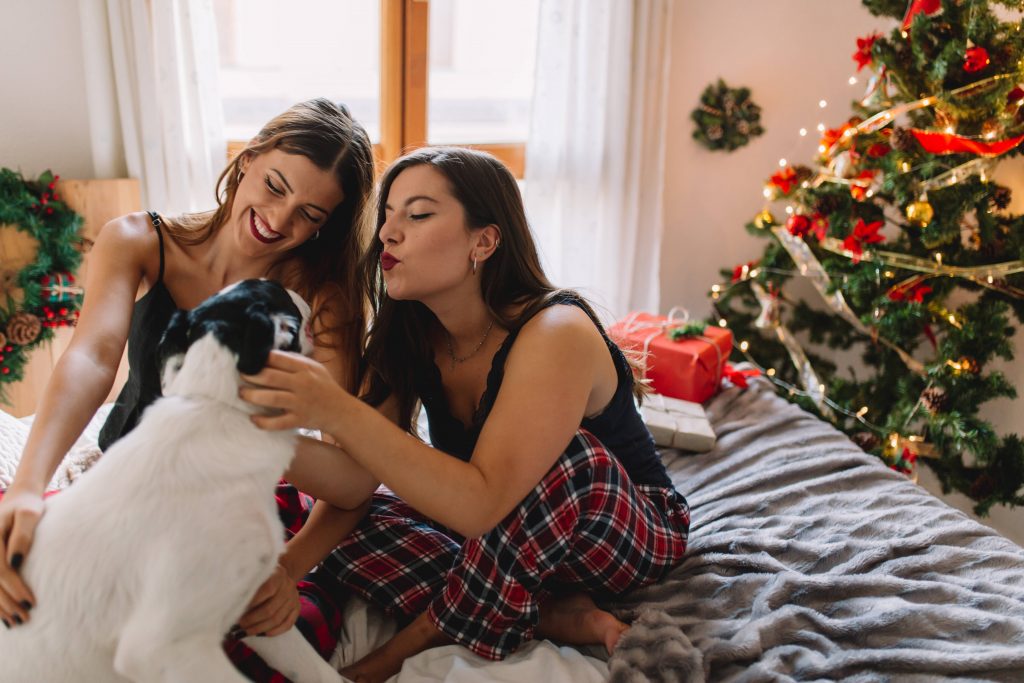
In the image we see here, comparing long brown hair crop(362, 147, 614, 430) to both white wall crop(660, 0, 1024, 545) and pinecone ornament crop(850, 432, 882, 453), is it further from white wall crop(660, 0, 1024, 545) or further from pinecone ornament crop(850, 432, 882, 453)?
white wall crop(660, 0, 1024, 545)

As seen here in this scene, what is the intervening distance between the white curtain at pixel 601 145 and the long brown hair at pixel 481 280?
140 centimetres

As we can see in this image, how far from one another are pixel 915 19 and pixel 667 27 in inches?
43.1

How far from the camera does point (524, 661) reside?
1271 mm

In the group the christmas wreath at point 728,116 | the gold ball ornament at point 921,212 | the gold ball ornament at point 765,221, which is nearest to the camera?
the gold ball ornament at point 921,212

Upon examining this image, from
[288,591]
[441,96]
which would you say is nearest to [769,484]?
[288,591]

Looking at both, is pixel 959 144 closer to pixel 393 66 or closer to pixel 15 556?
pixel 393 66

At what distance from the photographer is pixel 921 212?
2262 mm

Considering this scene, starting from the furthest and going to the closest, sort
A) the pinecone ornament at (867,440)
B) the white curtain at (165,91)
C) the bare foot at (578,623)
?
the pinecone ornament at (867,440) → the white curtain at (165,91) → the bare foot at (578,623)

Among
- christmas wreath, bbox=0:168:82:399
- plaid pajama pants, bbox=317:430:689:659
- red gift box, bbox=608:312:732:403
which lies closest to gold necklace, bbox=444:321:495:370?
plaid pajama pants, bbox=317:430:689:659

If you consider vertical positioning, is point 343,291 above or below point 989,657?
above

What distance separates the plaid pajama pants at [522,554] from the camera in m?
1.26

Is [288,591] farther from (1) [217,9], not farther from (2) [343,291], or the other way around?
(1) [217,9]

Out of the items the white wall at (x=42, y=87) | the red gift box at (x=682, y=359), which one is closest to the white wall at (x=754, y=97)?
the red gift box at (x=682, y=359)

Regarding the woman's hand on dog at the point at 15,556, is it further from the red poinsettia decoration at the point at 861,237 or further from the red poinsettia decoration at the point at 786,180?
the red poinsettia decoration at the point at 786,180
